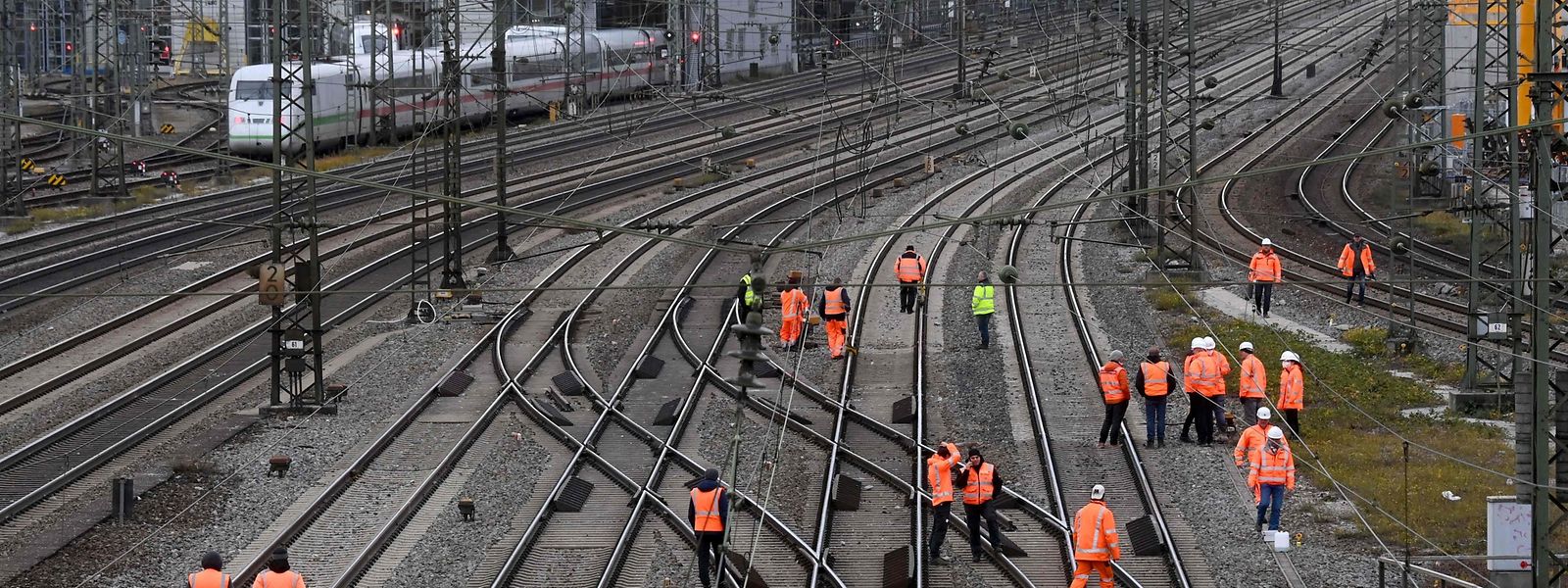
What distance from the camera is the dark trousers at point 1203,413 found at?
1878cm

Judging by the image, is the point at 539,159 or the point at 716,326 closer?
the point at 716,326

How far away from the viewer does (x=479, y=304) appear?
27.9 m

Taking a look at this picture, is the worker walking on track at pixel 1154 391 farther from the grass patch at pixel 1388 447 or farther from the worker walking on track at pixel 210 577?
the worker walking on track at pixel 210 577

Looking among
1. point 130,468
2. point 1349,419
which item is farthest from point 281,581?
point 1349,419

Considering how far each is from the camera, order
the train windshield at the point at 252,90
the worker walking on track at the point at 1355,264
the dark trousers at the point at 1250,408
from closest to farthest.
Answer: the dark trousers at the point at 1250,408, the worker walking on track at the point at 1355,264, the train windshield at the point at 252,90

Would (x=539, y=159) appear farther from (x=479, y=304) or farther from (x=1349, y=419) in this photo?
(x=1349, y=419)

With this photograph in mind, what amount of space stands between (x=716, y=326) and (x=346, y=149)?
2141 cm

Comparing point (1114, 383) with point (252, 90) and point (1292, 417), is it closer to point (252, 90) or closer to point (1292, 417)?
point (1292, 417)

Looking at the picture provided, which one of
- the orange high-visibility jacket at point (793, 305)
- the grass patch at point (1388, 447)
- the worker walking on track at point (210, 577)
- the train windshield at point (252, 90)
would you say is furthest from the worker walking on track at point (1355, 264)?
the train windshield at point (252, 90)

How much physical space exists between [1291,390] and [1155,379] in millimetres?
1635

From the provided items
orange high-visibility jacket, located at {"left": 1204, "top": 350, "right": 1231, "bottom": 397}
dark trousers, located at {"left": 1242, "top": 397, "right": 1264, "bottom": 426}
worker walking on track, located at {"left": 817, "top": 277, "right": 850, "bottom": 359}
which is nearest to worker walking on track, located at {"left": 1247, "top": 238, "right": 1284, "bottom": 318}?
worker walking on track, located at {"left": 817, "top": 277, "right": 850, "bottom": 359}

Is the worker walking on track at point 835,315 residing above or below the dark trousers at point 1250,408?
above

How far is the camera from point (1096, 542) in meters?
13.7

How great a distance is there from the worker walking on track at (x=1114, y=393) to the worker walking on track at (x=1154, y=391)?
190mm
